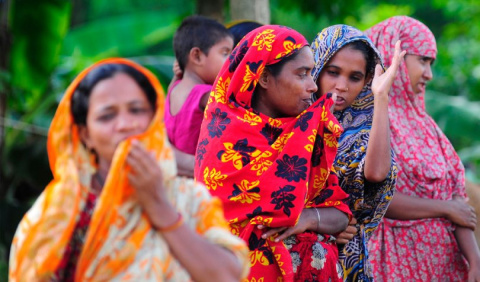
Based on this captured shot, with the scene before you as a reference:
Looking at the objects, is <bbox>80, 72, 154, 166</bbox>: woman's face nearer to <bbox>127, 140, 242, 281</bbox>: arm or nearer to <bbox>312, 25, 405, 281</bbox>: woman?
<bbox>127, 140, 242, 281</bbox>: arm

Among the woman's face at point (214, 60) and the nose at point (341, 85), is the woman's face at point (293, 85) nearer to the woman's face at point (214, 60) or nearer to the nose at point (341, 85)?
the nose at point (341, 85)

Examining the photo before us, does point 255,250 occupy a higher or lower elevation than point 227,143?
lower

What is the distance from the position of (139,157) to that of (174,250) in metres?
0.32

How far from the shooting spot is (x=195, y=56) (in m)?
4.97

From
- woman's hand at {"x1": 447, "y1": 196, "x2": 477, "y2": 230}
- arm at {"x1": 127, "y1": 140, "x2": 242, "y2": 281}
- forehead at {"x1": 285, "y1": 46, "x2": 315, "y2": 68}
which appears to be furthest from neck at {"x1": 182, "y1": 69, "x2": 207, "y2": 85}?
arm at {"x1": 127, "y1": 140, "x2": 242, "y2": 281}

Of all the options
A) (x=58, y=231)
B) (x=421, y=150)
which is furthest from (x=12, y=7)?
(x=58, y=231)

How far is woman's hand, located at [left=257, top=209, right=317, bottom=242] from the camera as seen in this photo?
11.8 ft

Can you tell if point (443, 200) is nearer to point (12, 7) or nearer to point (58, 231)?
point (58, 231)

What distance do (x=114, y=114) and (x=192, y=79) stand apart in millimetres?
2386

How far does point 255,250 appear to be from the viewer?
143 inches

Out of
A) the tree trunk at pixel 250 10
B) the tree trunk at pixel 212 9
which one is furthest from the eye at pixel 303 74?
the tree trunk at pixel 212 9

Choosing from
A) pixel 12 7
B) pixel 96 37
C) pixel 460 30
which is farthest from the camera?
pixel 460 30

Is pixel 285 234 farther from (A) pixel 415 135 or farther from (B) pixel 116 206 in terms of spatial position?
(A) pixel 415 135

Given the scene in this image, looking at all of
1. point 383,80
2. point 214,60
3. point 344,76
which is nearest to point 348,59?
point 344,76
